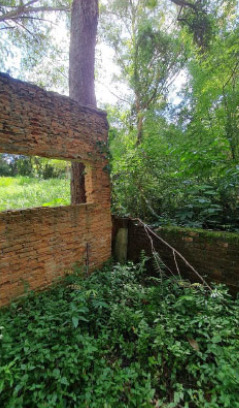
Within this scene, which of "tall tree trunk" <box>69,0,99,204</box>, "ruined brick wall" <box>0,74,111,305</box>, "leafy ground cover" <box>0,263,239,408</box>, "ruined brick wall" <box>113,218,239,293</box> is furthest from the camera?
"tall tree trunk" <box>69,0,99,204</box>

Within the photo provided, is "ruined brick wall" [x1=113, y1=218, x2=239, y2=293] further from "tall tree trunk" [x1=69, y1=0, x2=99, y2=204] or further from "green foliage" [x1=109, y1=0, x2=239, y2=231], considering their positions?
"tall tree trunk" [x1=69, y1=0, x2=99, y2=204]

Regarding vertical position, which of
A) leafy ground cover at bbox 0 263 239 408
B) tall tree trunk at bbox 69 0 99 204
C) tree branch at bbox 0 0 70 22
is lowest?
leafy ground cover at bbox 0 263 239 408

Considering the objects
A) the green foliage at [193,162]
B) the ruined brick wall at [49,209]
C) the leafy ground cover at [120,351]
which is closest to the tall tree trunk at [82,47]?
the ruined brick wall at [49,209]

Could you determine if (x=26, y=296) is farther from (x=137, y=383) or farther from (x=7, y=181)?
(x=7, y=181)

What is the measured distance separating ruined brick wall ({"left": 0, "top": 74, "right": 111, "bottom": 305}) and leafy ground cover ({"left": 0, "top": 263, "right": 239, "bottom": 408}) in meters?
0.47

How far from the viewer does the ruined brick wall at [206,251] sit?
3.01 metres

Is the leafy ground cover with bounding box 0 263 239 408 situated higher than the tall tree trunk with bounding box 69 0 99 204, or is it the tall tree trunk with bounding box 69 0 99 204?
the tall tree trunk with bounding box 69 0 99 204

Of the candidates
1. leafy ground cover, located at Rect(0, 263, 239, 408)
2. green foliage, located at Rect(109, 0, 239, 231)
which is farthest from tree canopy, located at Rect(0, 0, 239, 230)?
leafy ground cover, located at Rect(0, 263, 239, 408)

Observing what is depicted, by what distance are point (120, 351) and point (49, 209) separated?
2.02 metres

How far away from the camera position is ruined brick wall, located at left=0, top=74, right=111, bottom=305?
2442mm

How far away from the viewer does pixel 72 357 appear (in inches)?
75.4

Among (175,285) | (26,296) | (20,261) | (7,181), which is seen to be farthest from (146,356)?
(7,181)

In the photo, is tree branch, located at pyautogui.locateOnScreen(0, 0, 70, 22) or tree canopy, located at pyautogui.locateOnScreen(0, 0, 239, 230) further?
tree branch, located at pyautogui.locateOnScreen(0, 0, 70, 22)

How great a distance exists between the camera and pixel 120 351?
7.30 feet
